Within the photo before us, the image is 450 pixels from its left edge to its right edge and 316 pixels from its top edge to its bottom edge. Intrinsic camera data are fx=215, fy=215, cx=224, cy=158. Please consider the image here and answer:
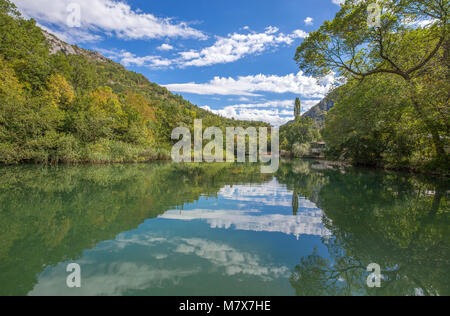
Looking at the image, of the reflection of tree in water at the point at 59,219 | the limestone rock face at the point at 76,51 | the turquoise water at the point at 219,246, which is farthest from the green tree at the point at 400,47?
the limestone rock face at the point at 76,51

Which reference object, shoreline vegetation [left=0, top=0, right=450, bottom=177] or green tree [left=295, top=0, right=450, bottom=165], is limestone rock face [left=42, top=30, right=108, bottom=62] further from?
green tree [left=295, top=0, right=450, bottom=165]

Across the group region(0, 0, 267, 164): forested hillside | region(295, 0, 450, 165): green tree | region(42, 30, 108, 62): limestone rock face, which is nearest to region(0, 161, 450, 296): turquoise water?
region(295, 0, 450, 165): green tree

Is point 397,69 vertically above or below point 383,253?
above

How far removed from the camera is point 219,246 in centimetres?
325

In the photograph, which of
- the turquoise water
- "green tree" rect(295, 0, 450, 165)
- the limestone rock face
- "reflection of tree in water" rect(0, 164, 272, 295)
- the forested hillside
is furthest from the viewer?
Result: the limestone rock face

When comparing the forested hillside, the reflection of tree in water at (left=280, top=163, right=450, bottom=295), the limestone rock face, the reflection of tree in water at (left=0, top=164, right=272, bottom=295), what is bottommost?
the reflection of tree in water at (left=280, top=163, right=450, bottom=295)

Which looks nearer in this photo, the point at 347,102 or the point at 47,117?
the point at 347,102

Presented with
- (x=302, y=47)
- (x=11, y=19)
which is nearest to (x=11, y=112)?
(x=11, y=19)

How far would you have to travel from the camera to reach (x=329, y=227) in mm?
4195

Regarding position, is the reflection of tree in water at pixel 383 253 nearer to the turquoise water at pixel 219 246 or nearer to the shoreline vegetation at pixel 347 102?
the turquoise water at pixel 219 246

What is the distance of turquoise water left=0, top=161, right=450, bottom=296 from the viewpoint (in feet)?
7.38

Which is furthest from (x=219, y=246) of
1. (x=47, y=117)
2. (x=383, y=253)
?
(x=47, y=117)

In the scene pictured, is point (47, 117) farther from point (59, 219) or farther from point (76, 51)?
point (76, 51)

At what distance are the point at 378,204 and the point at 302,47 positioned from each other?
920 centimetres
